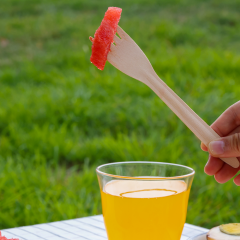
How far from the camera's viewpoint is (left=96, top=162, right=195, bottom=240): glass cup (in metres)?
0.62

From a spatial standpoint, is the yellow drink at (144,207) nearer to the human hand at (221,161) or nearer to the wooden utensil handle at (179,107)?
the wooden utensil handle at (179,107)

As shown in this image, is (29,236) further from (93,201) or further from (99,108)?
(99,108)

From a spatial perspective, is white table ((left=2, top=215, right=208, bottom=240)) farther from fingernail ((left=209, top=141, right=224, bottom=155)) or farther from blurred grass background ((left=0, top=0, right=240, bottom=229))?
blurred grass background ((left=0, top=0, right=240, bottom=229))

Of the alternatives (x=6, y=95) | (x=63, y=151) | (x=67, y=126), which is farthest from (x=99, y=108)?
(x=6, y=95)

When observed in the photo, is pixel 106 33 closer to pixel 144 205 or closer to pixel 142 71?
pixel 142 71

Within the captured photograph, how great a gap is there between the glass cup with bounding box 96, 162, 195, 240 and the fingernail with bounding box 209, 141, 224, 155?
0.40ft

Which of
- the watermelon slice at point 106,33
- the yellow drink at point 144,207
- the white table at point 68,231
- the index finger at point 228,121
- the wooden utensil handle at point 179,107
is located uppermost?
the watermelon slice at point 106,33

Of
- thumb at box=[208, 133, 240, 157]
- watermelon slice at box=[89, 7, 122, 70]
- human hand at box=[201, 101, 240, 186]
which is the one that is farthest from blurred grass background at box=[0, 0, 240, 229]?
watermelon slice at box=[89, 7, 122, 70]

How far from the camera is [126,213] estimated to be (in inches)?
24.9

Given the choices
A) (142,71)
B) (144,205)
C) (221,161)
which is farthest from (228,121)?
(144,205)

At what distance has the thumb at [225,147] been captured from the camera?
30.1 inches

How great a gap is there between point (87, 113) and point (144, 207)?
214 centimetres

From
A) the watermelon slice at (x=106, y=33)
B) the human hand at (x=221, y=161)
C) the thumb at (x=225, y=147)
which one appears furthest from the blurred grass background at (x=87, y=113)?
the watermelon slice at (x=106, y=33)

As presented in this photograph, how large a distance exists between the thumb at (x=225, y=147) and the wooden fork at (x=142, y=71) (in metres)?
A: 0.05
